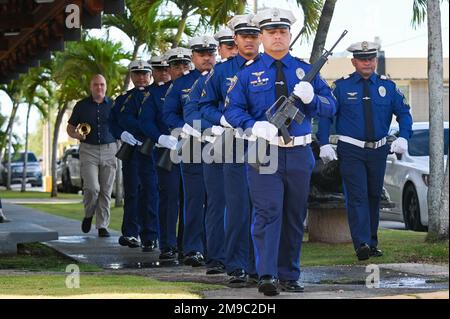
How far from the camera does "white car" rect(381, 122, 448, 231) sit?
15758 millimetres

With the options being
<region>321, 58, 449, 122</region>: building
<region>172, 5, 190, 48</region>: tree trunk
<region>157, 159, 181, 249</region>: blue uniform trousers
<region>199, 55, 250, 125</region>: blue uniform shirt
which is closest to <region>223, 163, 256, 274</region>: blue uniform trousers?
<region>199, 55, 250, 125</region>: blue uniform shirt

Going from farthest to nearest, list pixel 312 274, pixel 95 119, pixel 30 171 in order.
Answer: pixel 30 171 < pixel 95 119 < pixel 312 274

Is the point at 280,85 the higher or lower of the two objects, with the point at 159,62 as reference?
lower

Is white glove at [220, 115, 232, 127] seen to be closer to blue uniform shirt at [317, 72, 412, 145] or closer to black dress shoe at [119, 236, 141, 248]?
blue uniform shirt at [317, 72, 412, 145]

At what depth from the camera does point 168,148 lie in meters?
11.6

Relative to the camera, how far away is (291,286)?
27.1 ft

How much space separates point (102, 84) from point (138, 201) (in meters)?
2.34

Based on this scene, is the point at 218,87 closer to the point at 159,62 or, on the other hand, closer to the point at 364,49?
the point at 364,49

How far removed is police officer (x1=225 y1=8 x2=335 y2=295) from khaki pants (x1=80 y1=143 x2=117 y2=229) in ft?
22.8

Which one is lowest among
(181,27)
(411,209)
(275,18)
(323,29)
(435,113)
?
(411,209)

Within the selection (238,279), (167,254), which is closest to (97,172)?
(167,254)

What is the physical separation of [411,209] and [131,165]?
176 inches

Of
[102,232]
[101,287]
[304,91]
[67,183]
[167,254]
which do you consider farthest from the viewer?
[67,183]
